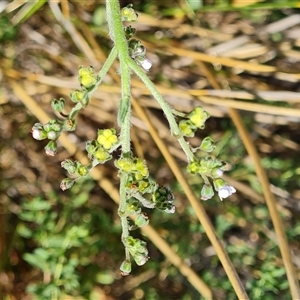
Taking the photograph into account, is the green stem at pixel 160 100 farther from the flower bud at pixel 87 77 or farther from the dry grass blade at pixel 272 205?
the dry grass blade at pixel 272 205

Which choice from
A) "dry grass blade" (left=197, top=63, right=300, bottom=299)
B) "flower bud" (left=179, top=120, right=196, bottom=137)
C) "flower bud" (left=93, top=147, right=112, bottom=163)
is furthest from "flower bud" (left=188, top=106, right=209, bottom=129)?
"dry grass blade" (left=197, top=63, right=300, bottom=299)

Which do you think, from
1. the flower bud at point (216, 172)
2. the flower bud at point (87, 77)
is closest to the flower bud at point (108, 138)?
the flower bud at point (87, 77)

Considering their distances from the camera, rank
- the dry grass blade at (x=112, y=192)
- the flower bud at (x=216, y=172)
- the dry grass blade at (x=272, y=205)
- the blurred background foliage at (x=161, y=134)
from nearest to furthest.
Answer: the flower bud at (x=216, y=172) < the dry grass blade at (x=272, y=205) < the dry grass blade at (x=112, y=192) < the blurred background foliage at (x=161, y=134)

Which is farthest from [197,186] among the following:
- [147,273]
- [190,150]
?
[190,150]

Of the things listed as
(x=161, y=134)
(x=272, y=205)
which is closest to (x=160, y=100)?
(x=272, y=205)

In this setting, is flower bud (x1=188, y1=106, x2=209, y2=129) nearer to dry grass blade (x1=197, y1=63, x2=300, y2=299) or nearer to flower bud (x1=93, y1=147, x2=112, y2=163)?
flower bud (x1=93, y1=147, x2=112, y2=163)
